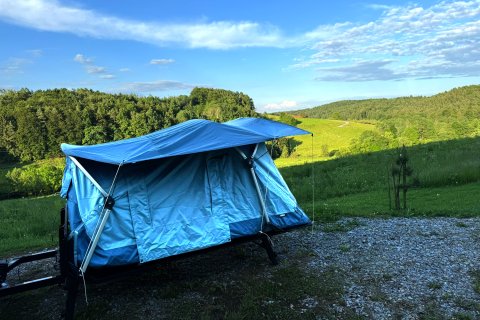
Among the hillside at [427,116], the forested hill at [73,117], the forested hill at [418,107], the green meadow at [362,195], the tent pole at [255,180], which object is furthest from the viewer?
the forested hill at [418,107]

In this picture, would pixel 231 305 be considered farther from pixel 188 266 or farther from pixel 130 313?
pixel 188 266

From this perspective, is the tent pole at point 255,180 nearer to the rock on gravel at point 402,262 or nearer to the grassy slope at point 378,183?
the rock on gravel at point 402,262

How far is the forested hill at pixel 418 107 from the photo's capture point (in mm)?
70312

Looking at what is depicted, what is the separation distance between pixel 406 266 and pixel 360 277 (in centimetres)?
104

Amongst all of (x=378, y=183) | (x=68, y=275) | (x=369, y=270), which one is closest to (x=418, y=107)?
(x=378, y=183)

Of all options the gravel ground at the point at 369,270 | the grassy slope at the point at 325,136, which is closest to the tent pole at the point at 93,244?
the gravel ground at the point at 369,270

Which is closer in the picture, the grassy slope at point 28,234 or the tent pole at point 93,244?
the tent pole at point 93,244

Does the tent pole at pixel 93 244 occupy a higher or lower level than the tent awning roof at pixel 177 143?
lower

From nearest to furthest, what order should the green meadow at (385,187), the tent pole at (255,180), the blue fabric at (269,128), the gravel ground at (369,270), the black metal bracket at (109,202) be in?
the gravel ground at (369,270) → the black metal bracket at (109,202) → the blue fabric at (269,128) → the tent pole at (255,180) → the green meadow at (385,187)

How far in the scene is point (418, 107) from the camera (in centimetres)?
8931

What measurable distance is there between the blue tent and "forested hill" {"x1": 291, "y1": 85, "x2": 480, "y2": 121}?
221 feet

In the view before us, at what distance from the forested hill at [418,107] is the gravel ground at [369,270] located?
64.4 m

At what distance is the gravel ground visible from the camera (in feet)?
18.1

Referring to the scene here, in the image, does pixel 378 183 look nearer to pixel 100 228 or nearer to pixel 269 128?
pixel 269 128
